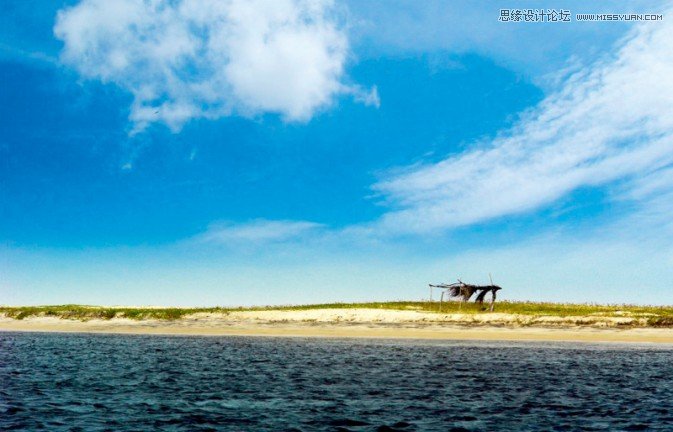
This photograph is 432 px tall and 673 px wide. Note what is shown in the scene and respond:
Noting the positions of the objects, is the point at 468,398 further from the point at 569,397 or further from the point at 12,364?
the point at 12,364

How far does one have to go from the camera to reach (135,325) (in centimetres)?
5778

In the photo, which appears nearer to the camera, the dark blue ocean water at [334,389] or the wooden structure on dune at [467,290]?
the dark blue ocean water at [334,389]

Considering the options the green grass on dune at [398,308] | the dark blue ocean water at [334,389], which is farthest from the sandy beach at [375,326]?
the dark blue ocean water at [334,389]

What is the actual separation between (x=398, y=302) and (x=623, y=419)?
56.0 metres

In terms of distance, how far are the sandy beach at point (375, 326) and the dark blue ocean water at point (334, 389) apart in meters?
10.5

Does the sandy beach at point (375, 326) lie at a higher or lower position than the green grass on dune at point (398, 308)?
lower

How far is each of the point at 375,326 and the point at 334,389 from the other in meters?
33.9

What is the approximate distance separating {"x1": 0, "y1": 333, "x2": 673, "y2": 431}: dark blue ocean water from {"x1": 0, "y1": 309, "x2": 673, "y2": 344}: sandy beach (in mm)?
10460

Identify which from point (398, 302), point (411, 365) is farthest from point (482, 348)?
point (398, 302)

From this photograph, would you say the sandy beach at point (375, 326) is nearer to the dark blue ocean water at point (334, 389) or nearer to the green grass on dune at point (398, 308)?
the green grass on dune at point (398, 308)

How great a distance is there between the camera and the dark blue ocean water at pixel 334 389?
47.6 ft

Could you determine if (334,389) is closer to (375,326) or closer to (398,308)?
(375,326)

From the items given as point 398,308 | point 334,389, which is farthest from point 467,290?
point 334,389

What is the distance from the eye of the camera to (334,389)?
768 inches
